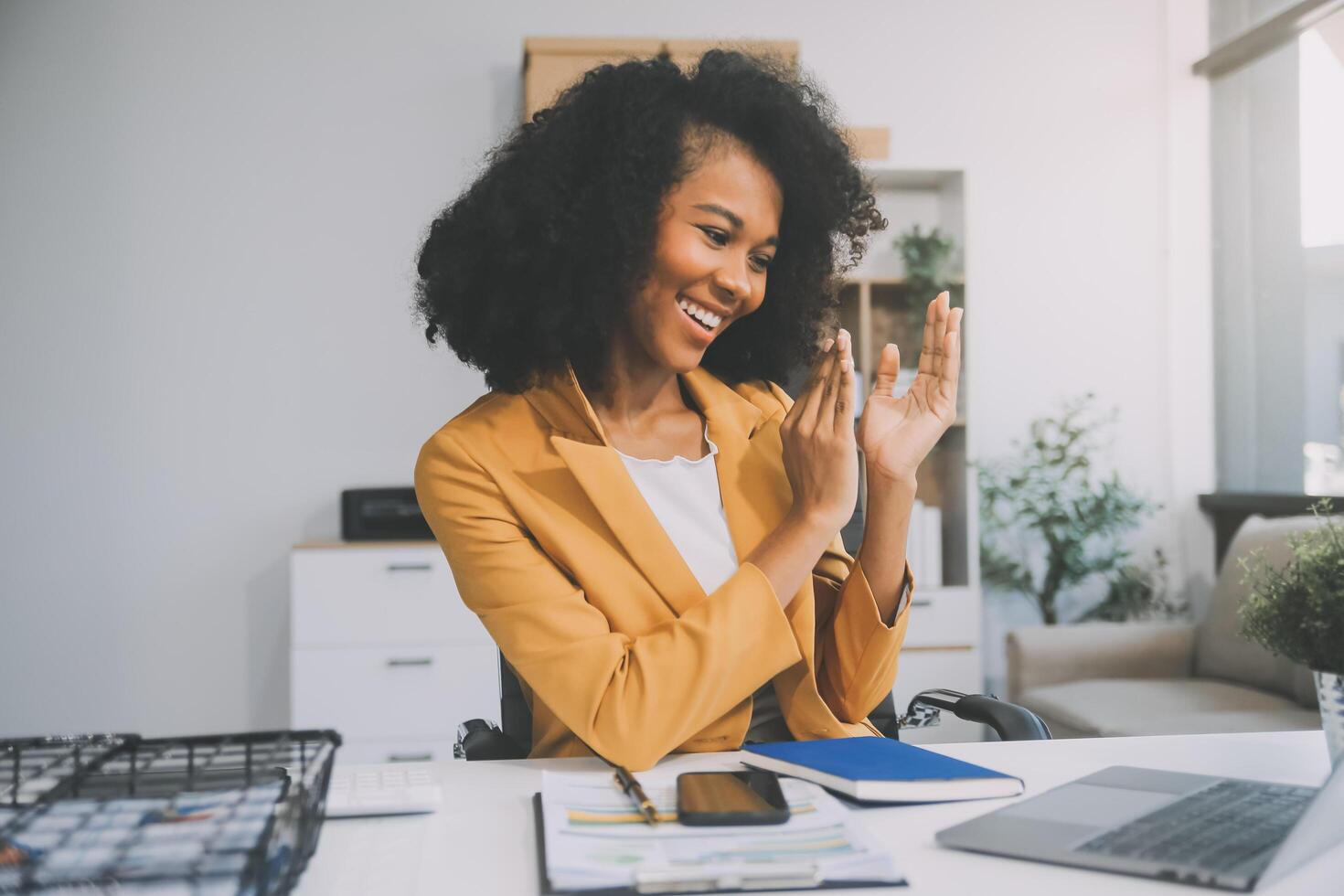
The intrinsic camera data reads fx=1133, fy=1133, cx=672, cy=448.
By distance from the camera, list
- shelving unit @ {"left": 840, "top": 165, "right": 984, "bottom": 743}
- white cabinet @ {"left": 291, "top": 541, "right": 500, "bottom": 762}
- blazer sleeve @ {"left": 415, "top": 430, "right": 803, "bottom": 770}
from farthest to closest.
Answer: shelving unit @ {"left": 840, "top": 165, "right": 984, "bottom": 743} → white cabinet @ {"left": 291, "top": 541, "right": 500, "bottom": 762} → blazer sleeve @ {"left": 415, "top": 430, "right": 803, "bottom": 770}

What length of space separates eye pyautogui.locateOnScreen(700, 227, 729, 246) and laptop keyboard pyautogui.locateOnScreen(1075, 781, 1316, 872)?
0.80 metres

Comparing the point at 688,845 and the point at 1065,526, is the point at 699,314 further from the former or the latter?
the point at 1065,526

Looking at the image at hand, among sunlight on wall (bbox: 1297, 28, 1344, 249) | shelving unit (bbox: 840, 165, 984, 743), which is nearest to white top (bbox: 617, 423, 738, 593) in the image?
shelving unit (bbox: 840, 165, 984, 743)

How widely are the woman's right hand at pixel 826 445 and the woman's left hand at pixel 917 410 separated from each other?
8cm

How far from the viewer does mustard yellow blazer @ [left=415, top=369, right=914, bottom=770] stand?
1.16m

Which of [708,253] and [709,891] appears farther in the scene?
[708,253]

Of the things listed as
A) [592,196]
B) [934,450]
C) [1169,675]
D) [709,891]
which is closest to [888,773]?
[709,891]

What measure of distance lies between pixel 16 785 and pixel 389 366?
319 cm

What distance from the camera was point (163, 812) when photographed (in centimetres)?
70

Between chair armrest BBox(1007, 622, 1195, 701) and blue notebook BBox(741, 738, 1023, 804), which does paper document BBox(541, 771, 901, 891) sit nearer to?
blue notebook BBox(741, 738, 1023, 804)

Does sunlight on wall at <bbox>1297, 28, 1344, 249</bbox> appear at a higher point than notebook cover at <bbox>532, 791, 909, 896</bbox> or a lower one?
higher

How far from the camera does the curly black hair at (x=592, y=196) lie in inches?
55.4

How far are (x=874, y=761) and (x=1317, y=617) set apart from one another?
445mm

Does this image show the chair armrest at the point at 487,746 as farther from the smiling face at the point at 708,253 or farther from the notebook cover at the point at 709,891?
the notebook cover at the point at 709,891
